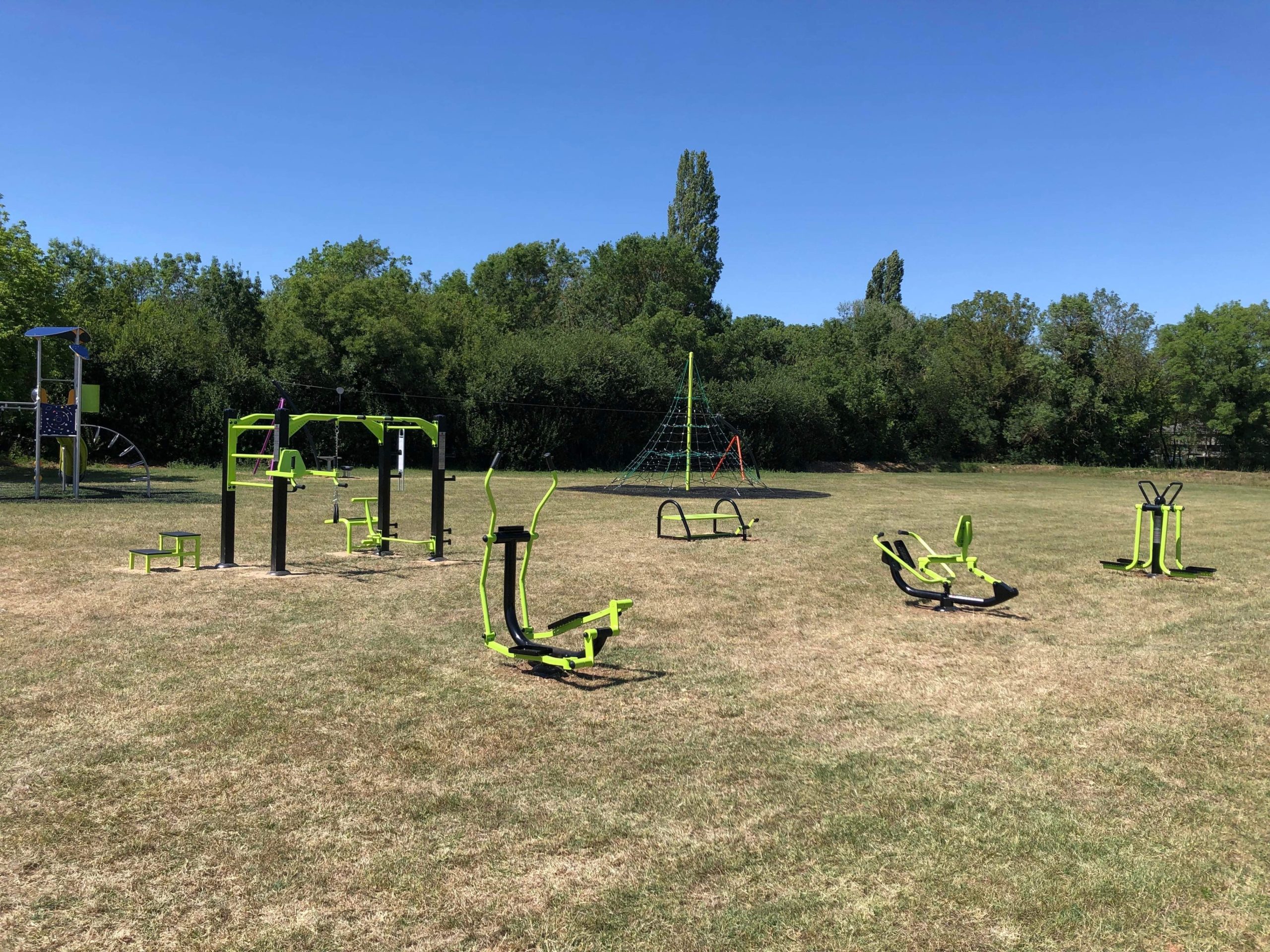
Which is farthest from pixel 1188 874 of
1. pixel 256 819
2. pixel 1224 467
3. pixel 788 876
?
pixel 1224 467

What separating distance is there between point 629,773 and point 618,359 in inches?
1393

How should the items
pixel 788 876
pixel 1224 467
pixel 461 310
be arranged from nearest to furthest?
1. pixel 788 876
2. pixel 461 310
3. pixel 1224 467

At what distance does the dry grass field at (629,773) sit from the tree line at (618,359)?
2164 cm

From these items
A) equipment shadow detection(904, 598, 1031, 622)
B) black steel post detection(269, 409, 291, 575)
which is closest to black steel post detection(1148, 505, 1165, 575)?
equipment shadow detection(904, 598, 1031, 622)

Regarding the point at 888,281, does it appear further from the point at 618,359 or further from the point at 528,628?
the point at 528,628

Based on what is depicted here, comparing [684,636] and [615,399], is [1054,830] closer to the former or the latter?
[684,636]

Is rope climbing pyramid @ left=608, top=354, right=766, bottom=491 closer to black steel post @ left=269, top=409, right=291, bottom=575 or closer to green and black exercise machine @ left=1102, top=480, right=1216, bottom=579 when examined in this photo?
green and black exercise machine @ left=1102, top=480, right=1216, bottom=579

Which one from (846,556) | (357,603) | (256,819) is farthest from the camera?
(846,556)

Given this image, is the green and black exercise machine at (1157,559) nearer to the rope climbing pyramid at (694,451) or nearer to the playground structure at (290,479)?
the playground structure at (290,479)

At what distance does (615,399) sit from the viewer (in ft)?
127

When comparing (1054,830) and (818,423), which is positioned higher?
(818,423)

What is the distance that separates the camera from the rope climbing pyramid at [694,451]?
101ft

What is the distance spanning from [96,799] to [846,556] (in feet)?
31.9

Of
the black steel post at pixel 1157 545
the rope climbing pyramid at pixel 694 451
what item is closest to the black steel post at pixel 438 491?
the black steel post at pixel 1157 545
